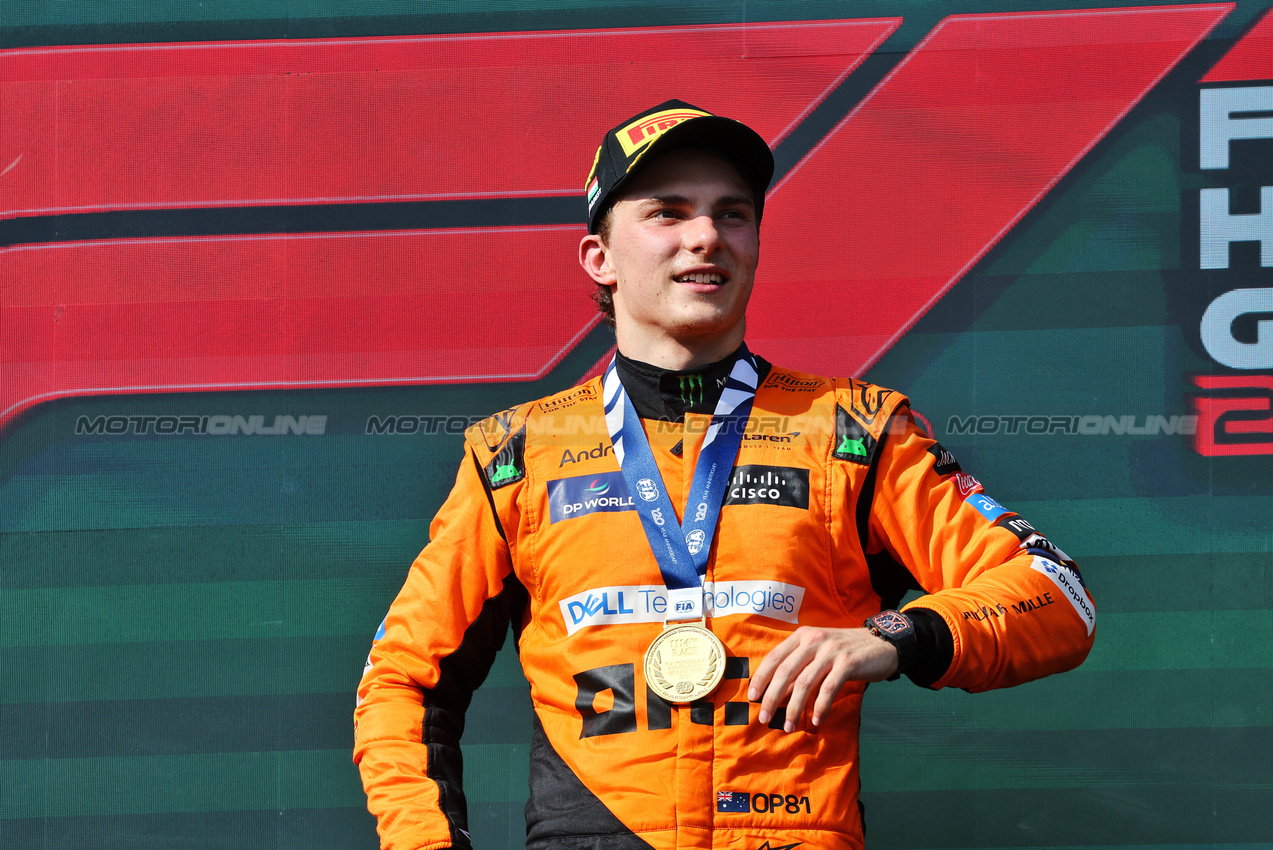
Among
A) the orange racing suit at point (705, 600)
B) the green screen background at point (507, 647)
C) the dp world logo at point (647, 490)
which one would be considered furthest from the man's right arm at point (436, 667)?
the green screen background at point (507, 647)

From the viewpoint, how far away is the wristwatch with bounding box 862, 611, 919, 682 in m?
1.32

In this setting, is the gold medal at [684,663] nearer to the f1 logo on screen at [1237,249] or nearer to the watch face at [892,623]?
the watch face at [892,623]

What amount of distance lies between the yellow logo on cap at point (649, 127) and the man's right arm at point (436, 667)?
0.60 meters

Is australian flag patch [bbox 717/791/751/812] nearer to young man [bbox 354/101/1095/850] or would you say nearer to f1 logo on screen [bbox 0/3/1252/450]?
young man [bbox 354/101/1095/850]

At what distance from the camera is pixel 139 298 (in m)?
2.70

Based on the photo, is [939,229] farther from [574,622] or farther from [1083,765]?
[574,622]

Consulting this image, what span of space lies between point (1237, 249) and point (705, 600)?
194cm

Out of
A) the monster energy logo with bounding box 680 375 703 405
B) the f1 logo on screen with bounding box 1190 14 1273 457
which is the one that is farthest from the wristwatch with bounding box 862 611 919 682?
the f1 logo on screen with bounding box 1190 14 1273 457

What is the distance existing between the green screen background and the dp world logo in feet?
3.55

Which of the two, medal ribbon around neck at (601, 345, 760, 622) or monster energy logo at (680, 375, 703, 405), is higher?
monster energy logo at (680, 375, 703, 405)

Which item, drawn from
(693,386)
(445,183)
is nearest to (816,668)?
(693,386)

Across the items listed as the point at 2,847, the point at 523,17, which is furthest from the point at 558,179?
the point at 2,847

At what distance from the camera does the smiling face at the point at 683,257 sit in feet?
5.51

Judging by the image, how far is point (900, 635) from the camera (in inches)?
52.1
